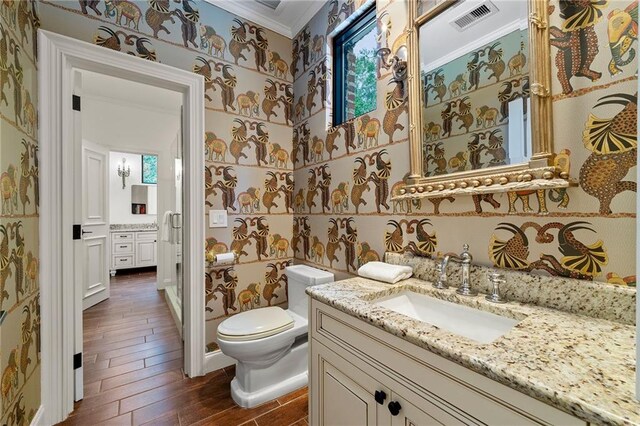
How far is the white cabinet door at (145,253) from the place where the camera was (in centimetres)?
499

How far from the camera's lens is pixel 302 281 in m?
1.81

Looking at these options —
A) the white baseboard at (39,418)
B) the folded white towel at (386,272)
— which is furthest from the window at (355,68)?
the white baseboard at (39,418)

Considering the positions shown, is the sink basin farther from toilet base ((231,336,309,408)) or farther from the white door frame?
the white door frame

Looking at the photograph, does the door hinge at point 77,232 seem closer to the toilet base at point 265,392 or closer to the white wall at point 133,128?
the toilet base at point 265,392

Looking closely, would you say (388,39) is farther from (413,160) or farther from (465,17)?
(413,160)

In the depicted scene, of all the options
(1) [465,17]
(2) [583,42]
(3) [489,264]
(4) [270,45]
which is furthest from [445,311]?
(4) [270,45]

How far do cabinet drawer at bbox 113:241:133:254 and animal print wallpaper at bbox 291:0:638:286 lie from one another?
15.5ft

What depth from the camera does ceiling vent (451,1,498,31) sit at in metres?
1.06

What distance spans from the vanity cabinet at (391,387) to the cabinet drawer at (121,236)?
5.18 metres

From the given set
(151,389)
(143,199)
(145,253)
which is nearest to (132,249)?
(145,253)

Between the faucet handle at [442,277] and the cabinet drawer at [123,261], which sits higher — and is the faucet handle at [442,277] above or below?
above

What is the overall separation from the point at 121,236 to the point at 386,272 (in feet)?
17.7

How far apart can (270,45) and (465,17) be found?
1.58 m

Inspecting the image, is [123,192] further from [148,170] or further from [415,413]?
[415,413]
